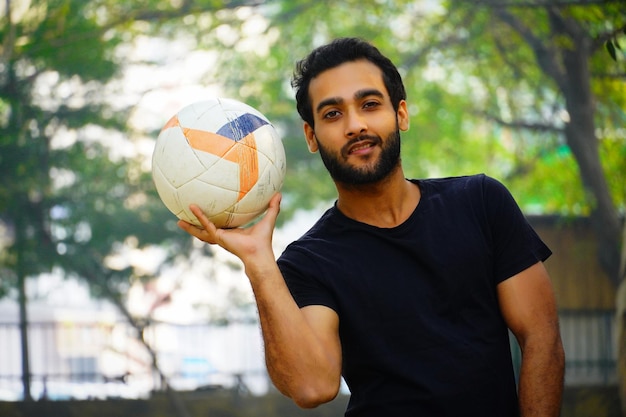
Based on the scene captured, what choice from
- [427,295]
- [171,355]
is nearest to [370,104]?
[427,295]

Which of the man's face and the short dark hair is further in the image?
the short dark hair

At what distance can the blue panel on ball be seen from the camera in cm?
294

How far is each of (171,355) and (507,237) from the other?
10103 mm

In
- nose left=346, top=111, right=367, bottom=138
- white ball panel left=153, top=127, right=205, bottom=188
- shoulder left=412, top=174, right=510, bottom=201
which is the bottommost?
shoulder left=412, top=174, right=510, bottom=201

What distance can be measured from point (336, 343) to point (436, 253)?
0.43 m

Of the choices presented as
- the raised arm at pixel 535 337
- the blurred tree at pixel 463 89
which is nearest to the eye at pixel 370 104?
the raised arm at pixel 535 337

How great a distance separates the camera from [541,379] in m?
2.59

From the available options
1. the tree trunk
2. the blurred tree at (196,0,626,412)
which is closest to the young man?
the tree trunk

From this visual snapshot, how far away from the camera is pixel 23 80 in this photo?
1144 centimetres

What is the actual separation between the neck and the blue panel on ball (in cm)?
43

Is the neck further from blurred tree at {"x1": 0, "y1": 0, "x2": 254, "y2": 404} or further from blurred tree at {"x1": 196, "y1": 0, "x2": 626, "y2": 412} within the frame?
blurred tree at {"x1": 0, "y1": 0, "x2": 254, "y2": 404}

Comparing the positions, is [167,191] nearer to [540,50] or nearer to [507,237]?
[507,237]

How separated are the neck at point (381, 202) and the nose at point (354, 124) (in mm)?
184

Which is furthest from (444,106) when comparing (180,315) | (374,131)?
(374,131)
